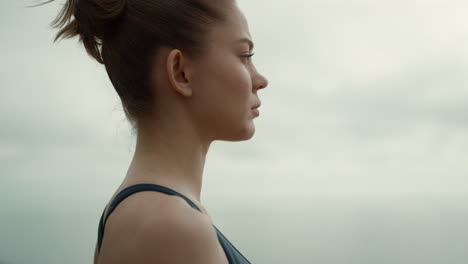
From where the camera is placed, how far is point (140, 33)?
74.9 inches

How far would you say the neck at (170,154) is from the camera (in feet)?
6.06

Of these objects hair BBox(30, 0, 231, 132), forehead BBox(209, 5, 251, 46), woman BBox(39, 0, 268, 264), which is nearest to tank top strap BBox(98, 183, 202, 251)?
woman BBox(39, 0, 268, 264)

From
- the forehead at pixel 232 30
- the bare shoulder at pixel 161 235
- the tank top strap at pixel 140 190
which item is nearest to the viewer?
the bare shoulder at pixel 161 235

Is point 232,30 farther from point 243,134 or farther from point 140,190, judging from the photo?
point 140,190

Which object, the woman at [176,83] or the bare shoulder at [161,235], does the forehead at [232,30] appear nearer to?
the woman at [176,83]

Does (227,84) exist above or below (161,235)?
above

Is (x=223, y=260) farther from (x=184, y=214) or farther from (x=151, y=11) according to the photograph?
(x=151, y=11)

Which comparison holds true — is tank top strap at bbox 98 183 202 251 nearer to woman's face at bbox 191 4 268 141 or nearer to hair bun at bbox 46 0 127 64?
woman's face at bbox 191 4 268 141

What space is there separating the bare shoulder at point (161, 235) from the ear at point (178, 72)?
381mm

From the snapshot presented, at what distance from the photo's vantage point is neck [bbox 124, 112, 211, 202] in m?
1.85

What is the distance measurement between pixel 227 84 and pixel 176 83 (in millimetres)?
178

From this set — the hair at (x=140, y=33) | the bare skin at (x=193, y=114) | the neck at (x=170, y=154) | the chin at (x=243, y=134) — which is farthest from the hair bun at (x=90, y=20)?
the chin at (x=243, y=134)

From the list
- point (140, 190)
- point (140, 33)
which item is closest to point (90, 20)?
point (140, 33)

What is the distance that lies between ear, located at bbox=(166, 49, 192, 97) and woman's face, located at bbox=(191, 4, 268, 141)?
31mm
